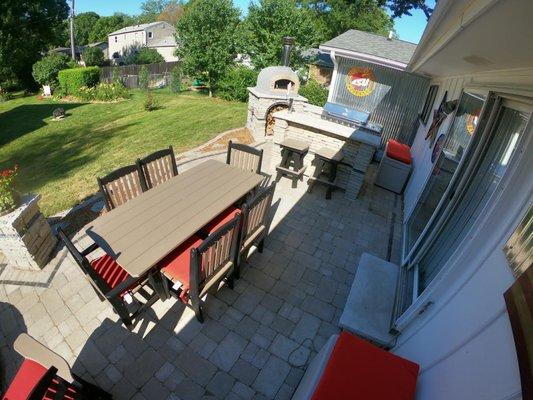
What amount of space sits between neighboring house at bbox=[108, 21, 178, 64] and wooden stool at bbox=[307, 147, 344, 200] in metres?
38.0

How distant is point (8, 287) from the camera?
156 inches

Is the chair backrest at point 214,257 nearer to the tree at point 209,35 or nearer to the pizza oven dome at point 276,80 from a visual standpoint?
the pizza oven dome at point 276,80

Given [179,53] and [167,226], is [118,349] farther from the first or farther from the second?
[179,53]

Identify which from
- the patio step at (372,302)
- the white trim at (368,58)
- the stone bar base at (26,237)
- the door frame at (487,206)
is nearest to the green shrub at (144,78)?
the white trim at (368,58)

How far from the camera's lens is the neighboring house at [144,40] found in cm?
3788

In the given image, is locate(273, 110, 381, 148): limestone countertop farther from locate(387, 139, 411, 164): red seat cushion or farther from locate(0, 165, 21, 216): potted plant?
locate(0, 165, 21, 216): potted plant

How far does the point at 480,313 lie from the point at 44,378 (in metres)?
2.99

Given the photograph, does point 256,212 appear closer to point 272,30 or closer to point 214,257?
point 214,257

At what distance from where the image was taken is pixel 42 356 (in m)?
A: 2.15

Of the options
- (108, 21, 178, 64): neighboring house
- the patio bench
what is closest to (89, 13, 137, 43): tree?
(108, 21, 178, 64): neighboring house

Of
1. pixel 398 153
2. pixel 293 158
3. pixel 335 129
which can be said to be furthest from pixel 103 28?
pixel 398 153

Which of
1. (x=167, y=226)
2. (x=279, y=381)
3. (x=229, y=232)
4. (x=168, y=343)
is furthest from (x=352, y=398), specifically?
(x=167, y=226)

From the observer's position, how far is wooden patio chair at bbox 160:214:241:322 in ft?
9.80

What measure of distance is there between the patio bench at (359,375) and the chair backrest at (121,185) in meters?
3.52
